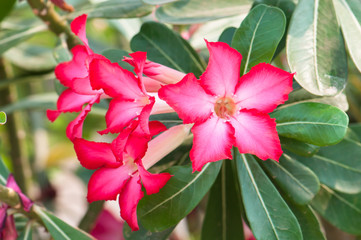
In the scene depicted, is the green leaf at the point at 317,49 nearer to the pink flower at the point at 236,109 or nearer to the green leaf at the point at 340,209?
the pink flower at the point at 236,109

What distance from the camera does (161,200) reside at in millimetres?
766

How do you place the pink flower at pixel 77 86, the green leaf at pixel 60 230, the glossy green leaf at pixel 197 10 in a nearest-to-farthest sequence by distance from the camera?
the pink flower at pixel 77 86
the green leaf at pixel 60 230
the glossy green leaf at pixel 197 10

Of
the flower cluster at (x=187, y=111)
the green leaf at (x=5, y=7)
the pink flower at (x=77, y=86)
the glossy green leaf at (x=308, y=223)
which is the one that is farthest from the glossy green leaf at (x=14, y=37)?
the glossy green leaf at (x=308, y=223)

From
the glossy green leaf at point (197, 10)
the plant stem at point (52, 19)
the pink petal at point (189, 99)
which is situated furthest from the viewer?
the plant stem at point (52, 19)

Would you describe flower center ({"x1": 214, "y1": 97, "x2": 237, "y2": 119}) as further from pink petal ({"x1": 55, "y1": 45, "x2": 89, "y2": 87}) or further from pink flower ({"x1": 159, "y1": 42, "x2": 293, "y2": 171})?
pink petal ({"x1": 55, "y1": 45, "x2": 89, "y2": 87})

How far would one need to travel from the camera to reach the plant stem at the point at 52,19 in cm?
105

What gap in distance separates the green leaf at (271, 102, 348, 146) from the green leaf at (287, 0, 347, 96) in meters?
0.03

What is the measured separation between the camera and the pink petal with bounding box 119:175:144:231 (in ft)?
2.23

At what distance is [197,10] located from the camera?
0.97m

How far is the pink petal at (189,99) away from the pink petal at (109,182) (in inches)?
5.4

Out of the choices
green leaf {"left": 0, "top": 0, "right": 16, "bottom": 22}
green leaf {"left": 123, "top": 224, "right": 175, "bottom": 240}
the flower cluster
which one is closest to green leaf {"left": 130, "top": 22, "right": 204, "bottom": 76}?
the flower cluster

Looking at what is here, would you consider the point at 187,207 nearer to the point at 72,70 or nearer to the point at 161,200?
the point at 161,200

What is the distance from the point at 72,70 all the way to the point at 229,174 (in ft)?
1.14

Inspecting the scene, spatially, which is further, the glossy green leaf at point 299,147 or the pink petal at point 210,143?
→ the glossy green leaf at point 299,147
